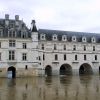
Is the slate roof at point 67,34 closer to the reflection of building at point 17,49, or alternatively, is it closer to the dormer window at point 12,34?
the reflection of building at point 17,49

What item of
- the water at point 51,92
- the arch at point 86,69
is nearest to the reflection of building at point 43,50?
the arch at point 86,69

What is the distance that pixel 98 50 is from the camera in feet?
192

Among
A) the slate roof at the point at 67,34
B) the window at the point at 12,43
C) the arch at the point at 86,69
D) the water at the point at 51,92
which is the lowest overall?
the water at the point at 51,92

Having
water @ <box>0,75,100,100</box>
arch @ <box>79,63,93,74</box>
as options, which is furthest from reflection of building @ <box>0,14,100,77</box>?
water @ <box>0,75,100,100</box>

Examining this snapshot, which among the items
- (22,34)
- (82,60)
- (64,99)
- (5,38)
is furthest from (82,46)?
(64,99)

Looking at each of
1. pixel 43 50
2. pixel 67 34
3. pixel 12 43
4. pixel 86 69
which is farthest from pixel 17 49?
pixel 86 69

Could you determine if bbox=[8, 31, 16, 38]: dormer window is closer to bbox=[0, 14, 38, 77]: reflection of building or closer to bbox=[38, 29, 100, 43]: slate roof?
bbox=[0, 14, 38, 77]: reflection of building

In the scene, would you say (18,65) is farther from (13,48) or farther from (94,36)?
(94,36)

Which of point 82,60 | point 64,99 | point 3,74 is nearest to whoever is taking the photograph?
point 64,99

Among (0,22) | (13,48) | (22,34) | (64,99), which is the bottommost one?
(64,99)

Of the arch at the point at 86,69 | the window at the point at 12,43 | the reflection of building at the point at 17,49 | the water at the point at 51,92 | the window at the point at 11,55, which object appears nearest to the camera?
the water at the point at 51,92

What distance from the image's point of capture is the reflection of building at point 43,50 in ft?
139

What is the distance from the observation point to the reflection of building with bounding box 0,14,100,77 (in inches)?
1666

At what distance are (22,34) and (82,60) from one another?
68.5ft
